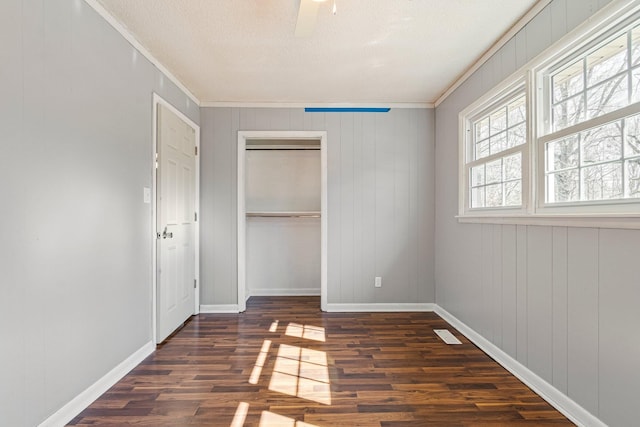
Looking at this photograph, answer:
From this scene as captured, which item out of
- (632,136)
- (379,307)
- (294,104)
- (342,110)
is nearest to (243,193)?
(294,104)

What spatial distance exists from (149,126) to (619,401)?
11.2 ft

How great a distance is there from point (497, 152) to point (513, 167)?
0.84 feet

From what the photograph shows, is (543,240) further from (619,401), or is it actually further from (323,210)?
(323,210)

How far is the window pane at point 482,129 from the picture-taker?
2.90 m

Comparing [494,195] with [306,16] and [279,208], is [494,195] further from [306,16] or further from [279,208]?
[279,208]

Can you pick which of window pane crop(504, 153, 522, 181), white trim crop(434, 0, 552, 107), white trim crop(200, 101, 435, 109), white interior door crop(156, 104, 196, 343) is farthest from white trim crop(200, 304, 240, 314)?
white trim crop(434, 0, 552, 107)

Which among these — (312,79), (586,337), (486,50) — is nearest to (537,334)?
(586,337)

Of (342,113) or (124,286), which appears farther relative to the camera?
(342,113)

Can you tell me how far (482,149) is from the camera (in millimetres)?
2969

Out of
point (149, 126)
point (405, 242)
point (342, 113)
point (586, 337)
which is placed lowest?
point (586, 337)

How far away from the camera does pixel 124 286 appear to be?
7.57 ft

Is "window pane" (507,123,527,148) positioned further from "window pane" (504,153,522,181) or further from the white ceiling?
the white ceiling

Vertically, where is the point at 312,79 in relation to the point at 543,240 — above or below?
above

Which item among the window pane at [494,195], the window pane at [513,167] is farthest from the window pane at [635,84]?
the window pane at [494,195]
